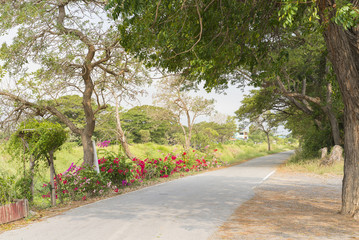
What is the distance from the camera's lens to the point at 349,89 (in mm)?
7098

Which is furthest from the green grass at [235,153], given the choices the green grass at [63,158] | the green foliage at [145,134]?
the green foliage at [145,134]

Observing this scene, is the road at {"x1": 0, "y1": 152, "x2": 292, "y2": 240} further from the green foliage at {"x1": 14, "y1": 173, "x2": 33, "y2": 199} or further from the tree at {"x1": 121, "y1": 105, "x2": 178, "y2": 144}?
the tree at {"x1": 121, "y1": 105, "x2": 178, "y2": 144}

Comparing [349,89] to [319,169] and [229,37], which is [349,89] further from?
[319,169]

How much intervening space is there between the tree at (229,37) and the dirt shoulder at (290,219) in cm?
81

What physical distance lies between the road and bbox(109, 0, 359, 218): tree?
11.2ft

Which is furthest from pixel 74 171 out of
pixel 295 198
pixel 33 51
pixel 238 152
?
pixel 238 152

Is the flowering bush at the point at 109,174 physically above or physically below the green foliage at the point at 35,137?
below

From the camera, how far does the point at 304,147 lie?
24469 mm

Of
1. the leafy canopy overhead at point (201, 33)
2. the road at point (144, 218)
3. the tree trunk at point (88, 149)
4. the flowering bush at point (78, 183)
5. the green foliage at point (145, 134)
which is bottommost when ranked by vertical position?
the road at point (144, 218)

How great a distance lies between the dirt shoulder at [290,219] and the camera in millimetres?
5824

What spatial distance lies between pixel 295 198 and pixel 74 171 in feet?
23.7

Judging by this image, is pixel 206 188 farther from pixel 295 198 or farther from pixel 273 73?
pixel 273 73

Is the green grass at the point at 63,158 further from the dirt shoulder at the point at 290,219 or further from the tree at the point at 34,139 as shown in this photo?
the dirt shoulder at the point at 290,219

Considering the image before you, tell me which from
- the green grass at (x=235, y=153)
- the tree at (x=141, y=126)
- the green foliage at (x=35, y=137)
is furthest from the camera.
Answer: the tree at (x=141, y=126)
